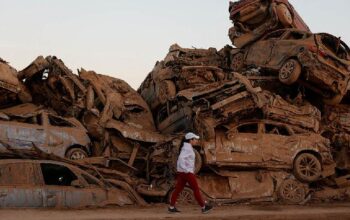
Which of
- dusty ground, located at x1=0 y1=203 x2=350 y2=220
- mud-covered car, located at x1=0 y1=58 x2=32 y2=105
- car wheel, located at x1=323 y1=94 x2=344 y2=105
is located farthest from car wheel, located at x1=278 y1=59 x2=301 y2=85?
mud-covered car, located at x1=0 y1=58 x2=32 y2=105

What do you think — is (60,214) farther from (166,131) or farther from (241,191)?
(166,131)

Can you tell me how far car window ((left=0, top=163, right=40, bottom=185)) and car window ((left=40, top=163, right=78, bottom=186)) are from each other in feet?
0.88

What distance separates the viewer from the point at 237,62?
826 inches

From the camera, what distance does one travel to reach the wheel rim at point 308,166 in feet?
48.0

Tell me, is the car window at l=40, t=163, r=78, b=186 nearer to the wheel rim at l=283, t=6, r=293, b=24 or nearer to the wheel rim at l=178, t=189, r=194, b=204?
the wheel rim at l=178, t=189, r=194, b=204

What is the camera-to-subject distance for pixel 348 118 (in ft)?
60.3

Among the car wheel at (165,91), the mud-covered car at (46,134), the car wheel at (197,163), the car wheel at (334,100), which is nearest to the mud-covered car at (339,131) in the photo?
the car wheel at (334,100)

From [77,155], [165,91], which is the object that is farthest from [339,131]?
[77,155]

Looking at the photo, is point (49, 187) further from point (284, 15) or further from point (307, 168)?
point (284, 15)

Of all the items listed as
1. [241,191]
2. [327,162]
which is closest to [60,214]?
[241,191]

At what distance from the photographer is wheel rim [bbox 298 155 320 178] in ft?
48.0

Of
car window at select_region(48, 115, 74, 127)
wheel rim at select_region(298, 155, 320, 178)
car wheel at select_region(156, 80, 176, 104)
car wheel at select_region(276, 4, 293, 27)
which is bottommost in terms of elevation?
wheel rim at select_region(298, 155, 320, 178)

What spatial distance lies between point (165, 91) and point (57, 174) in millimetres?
8345

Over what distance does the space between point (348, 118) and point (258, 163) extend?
19.9ft
